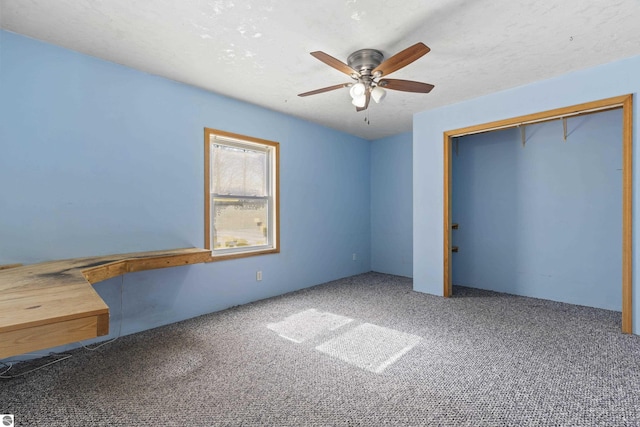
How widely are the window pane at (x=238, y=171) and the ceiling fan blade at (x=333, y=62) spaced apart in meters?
1.86

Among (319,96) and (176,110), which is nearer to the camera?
(176,110)

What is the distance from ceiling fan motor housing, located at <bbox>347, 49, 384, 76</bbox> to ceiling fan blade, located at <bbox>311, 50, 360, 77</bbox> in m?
0.07

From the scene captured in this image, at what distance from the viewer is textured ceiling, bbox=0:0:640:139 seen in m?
1.98

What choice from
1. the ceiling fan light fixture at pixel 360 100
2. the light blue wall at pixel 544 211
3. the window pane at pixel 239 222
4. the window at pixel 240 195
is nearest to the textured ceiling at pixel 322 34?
the ceiling fan light fixture at pixel 360 100

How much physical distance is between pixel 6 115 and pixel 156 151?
1034 mm

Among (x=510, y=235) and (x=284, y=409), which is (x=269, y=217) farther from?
(x=510, y=235)

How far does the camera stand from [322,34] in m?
2.25

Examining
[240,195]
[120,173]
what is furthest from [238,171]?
[120,173]

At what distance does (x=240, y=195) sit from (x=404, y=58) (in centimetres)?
243

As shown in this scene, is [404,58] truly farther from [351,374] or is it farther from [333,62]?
[351,374]

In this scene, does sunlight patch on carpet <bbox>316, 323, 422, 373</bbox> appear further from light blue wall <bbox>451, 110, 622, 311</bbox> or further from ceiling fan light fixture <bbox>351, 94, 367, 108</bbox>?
light blue wall <bbox>451, 110, 622, 311</bbox>

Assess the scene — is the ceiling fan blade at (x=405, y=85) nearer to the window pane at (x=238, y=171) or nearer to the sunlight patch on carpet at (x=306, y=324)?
the window pane at (x=238, y=171)

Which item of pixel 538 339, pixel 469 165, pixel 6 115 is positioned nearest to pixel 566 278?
pixel 538 339

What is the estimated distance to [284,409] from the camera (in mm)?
1737
